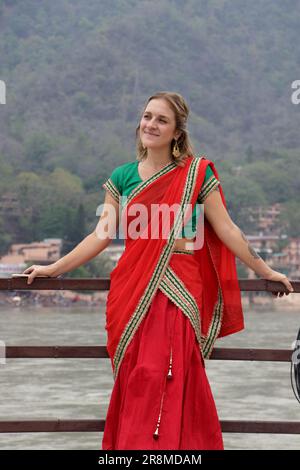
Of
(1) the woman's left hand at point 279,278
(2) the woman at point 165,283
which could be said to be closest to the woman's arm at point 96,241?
(2) the woman at point 165,283

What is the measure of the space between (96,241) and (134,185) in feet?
0.64

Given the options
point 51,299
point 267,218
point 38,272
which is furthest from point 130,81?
point 38,272

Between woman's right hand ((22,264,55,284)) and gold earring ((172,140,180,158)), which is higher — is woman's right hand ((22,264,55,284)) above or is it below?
below

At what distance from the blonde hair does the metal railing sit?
394mm

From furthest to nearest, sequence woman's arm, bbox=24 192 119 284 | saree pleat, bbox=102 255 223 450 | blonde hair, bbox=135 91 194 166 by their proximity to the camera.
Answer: woman's arm, bbox=24 192 119 284 < blonde hair, bbox=135 91 194 166 < saree pleat, bbox=102 255 223 450

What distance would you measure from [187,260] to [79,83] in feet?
228

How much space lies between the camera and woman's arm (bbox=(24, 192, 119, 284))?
2.55 meters

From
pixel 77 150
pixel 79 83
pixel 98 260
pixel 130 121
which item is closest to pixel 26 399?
pixel 98 260

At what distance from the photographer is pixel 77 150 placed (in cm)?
6291

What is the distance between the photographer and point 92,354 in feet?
9.14

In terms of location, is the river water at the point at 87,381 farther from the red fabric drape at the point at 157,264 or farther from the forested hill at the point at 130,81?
the red fabric drape at the point at 157,264

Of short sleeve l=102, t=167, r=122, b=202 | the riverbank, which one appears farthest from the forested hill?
short sleeve l=102, t=167, r=122, b=202

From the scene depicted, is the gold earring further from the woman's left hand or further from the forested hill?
the forested hill
